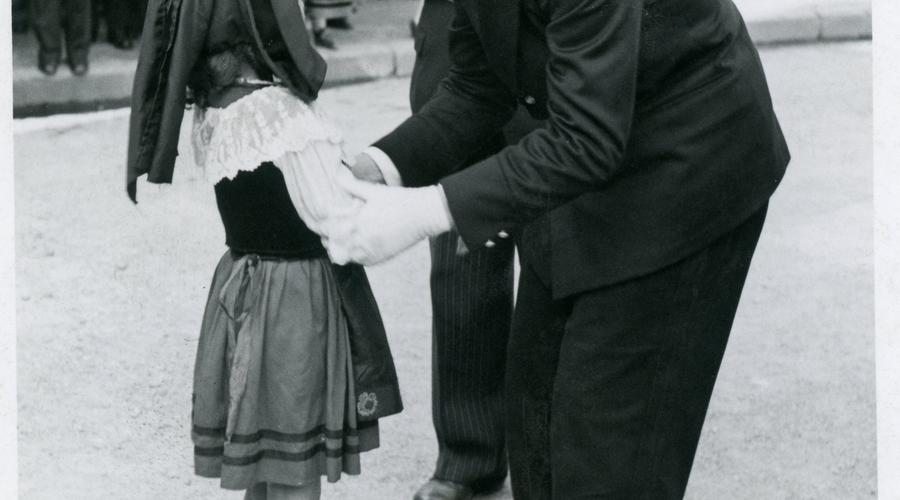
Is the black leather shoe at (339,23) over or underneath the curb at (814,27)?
underneath

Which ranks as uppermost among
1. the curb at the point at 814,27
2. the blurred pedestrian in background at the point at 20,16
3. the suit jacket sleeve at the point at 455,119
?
the suit jacket sleeve at the point at 455,119

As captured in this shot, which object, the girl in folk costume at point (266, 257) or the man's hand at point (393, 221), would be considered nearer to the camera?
the man's hand at point (393, 221)

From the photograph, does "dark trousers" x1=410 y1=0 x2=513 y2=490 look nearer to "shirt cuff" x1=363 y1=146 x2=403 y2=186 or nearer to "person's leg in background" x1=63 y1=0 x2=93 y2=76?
"shirt cuff" x1=363 y1=146 x2=403 y2=186

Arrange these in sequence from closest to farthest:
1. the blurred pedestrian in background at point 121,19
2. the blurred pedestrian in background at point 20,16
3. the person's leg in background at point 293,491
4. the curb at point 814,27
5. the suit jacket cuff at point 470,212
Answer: the suit jacket cuff at point 470,212
the person's leg in background at point 293,491
the blurred pedestrian in background at point 121,19
the blurred pedestrian in background at point 20,16
the curb at point 814,27

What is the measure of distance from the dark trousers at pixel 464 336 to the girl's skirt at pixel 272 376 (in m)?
0.73

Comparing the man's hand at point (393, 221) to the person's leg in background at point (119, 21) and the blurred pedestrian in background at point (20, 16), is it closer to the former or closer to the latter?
the person's leg in background at point (119, 21)

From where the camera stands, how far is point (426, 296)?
5.50m

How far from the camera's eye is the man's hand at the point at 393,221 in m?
2.46

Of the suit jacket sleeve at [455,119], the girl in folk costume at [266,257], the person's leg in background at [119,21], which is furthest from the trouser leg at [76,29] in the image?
the suit jacket sleeve at [455,119]

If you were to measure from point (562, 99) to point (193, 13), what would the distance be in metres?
0.86

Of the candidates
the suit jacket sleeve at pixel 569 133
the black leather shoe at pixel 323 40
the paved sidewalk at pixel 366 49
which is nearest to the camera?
the suit jacket sleeve at pixel 569 133

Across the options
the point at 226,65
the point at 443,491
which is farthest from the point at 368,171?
the point at 443,491

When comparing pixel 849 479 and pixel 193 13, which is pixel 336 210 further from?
pixel 849 479

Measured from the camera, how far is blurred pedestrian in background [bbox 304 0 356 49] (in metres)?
9.55
